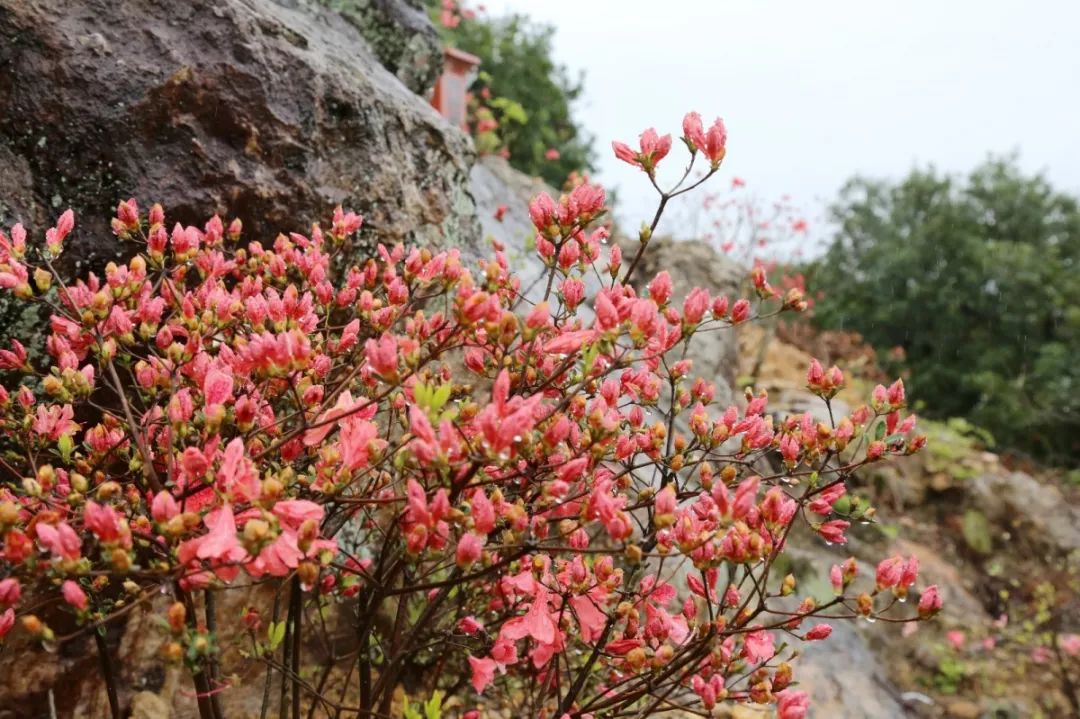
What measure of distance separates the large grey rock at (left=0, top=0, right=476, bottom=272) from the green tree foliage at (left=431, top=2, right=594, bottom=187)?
7115 millimetres

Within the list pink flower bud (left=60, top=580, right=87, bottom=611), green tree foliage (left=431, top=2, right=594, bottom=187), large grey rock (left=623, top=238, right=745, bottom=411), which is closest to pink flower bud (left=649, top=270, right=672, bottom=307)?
pink flower bud (left=60, top=580, right=87, bottom=611)

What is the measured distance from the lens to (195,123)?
244 cm

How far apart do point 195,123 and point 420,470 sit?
6.27ft

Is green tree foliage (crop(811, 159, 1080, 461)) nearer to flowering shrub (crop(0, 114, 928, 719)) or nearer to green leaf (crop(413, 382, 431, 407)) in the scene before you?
flowering shrub (crop(0, 114, 928, 719))

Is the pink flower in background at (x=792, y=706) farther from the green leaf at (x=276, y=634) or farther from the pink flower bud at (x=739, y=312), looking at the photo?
the green leaf at (x=276, y=634)

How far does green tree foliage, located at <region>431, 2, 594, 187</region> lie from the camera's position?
1020 centimetres

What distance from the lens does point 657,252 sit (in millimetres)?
6727

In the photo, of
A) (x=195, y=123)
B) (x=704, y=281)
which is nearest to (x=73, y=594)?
(x=195, y=123)

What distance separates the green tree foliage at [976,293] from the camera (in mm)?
12258

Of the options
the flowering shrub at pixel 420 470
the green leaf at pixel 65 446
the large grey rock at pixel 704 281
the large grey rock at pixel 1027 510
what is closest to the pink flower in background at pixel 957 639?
the large grey rock at pixel 1027 510

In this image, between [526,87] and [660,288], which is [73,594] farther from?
[526,87]

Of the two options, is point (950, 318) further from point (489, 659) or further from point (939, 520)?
point (489, 659)

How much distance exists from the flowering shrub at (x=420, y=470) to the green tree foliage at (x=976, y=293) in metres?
13.1

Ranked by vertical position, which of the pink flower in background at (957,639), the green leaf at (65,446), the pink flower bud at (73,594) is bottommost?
the pink flower in background at (957,639)
